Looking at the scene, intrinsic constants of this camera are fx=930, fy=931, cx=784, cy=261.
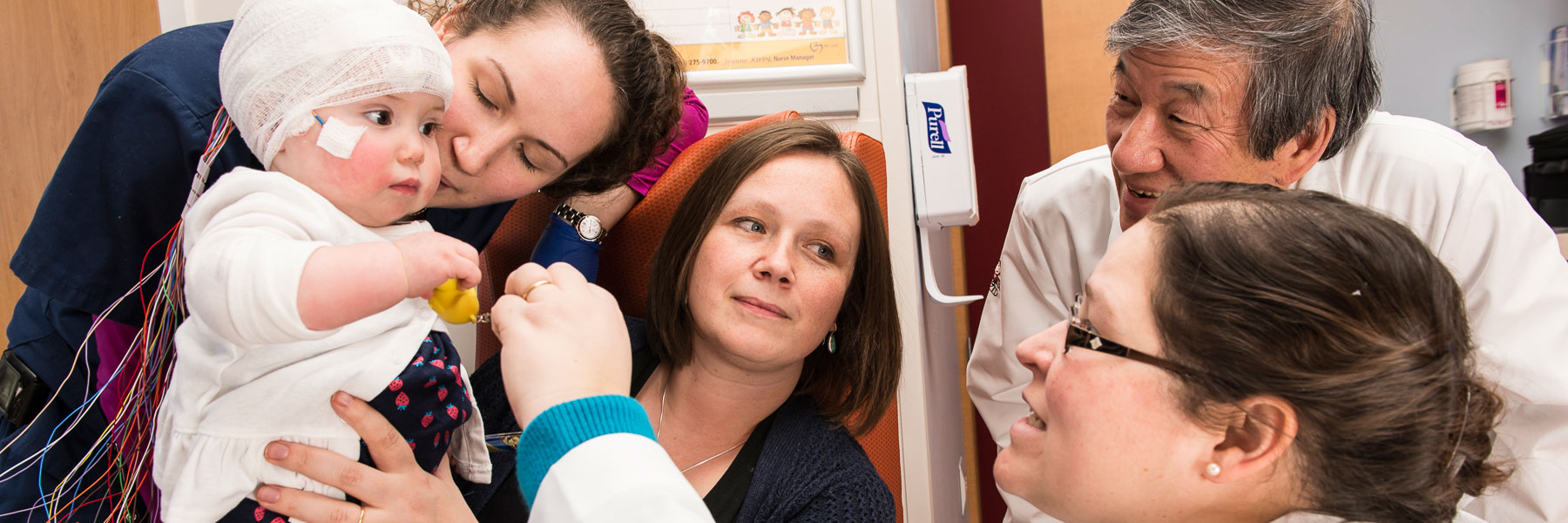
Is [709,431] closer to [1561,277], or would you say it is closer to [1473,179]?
[1473,179]

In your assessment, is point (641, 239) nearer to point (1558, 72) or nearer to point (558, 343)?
point (558, 343)

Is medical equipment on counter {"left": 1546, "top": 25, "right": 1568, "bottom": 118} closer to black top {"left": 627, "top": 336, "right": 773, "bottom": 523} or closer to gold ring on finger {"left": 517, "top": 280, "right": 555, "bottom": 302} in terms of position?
black top {"left": 627, "top": 336, "right": 773, "bottom": 523}

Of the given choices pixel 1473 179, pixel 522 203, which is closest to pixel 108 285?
pixel 522 203

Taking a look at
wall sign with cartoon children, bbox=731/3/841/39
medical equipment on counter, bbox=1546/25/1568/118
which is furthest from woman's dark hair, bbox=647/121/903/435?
medical equipment on counter, bbox=1546/25/1568/118

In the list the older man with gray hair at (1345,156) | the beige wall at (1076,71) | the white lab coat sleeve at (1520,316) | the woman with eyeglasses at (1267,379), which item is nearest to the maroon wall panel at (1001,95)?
the beige wall at (1076,71)

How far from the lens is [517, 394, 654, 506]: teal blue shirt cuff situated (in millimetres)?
930

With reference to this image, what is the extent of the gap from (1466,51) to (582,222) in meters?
3.41

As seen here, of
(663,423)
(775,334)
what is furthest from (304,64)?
(663,423)

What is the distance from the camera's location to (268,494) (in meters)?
1.04

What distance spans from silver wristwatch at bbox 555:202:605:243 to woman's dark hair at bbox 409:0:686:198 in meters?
0.04

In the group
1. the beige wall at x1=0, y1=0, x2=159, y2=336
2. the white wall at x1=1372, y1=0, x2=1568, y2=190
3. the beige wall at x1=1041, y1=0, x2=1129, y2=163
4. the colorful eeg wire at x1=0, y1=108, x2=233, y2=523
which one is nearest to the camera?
the colorful eeg wire at x1=0, y1=108, x2=233, y2=523

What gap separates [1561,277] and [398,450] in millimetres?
1936

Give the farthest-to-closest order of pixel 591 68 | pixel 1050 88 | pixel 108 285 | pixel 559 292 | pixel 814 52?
pixel 1050 88 < pixel 814 52 < pixel 591 68 < pixel 108 285 < pixel 559 292

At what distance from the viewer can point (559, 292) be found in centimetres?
107
